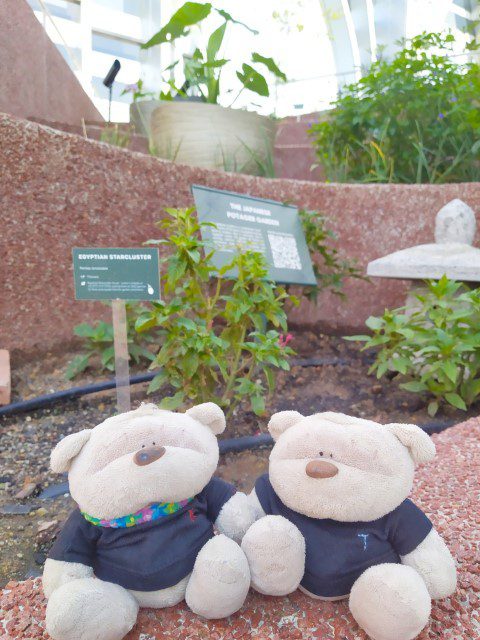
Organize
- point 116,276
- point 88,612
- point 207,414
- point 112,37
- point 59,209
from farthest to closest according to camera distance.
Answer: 1. point 112,37
2. point 59,209
3. point 116,276
4. point 207,414
5. point 88,612

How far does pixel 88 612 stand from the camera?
3.02ft

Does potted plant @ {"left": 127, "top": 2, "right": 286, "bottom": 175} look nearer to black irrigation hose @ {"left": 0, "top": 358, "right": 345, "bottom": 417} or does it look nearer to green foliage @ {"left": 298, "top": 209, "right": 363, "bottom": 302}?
green foliage @ {"left": 298, "top": 209, "right": 363, "bottom": 302}

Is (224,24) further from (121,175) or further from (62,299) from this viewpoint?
(62,299)

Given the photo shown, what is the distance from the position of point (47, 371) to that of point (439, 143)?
11.0ft

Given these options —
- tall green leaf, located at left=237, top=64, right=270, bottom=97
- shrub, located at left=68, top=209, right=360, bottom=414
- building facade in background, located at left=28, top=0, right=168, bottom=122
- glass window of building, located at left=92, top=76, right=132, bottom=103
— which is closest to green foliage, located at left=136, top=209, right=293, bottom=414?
shrub, located at left=68, top=209, right=360, bottom=414

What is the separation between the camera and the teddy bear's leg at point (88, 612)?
2.98 feet

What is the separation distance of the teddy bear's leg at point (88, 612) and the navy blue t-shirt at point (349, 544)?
36 cm

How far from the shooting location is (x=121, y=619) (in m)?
0.97

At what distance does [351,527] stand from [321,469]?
157 millimetres

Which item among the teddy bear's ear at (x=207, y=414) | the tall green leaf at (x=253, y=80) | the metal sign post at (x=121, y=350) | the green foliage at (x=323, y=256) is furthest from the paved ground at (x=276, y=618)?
the tall green leaf at (x=253, y=80)

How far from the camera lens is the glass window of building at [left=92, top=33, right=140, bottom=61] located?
7340mm

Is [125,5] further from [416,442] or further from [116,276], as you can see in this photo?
[416,442]

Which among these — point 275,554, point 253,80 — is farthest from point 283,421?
point 253,80

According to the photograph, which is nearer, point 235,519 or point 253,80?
point 235,519
